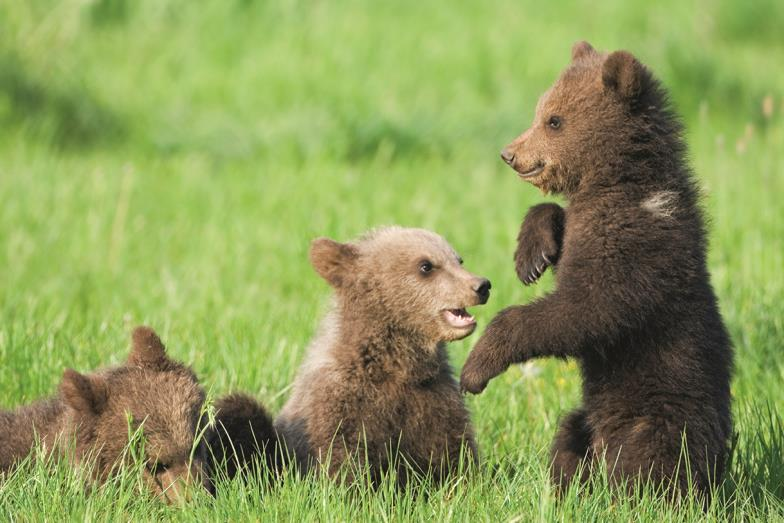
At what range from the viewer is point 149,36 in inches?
599

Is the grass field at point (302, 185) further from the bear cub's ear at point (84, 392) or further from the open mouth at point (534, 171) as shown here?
the open mouth at point (534, 171)

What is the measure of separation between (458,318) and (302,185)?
5779mm

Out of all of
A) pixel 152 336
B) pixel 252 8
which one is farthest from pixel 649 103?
pixel 252 8

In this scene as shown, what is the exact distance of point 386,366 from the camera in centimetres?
570

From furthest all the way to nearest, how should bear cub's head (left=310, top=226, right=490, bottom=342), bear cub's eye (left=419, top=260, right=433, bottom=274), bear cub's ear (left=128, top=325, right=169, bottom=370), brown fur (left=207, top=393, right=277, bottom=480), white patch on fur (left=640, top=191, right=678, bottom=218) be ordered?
bear cub's eye (left=419, top=260, right=433, bottom=274)
bear cub's head (left=310, top=226, right=490, bottom=342)
brown fur (left=207, top=393, right=277, bottom=480)
bear cub's ear (left=128, top=325, right=169, bottom=370)
white patch on fur (left=640, top=191, right=678, bottom=218)

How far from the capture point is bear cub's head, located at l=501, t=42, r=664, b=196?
5.34 metres

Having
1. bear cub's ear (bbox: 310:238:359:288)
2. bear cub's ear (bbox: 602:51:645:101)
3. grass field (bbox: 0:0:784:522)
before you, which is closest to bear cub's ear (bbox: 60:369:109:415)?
grass field (bbox: 0:0:784:522)

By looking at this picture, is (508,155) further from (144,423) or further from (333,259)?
(144,423)

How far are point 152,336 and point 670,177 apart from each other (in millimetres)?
2181

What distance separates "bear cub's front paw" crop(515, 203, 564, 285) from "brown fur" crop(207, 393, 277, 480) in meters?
1.29

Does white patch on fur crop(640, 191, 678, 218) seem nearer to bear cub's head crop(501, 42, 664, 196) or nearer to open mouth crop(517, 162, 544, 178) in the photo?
bear cub's head crop(501, 42, 664, 196)

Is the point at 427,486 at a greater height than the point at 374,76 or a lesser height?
lesser

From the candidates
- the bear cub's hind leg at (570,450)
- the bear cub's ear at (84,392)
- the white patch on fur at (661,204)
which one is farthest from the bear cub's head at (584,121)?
the bear cub's ear at (84,392)

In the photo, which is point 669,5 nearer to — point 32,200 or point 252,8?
point 252,8
